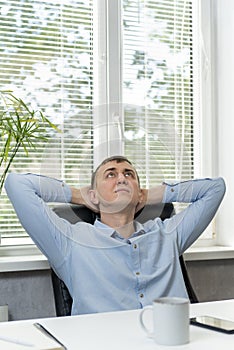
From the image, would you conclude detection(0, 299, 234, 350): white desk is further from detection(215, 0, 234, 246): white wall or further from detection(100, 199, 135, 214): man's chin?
detection(215, 0, 234, 246): white wall

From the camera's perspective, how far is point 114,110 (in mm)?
1921

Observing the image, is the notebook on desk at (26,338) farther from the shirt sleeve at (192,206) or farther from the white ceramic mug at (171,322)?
the shirt sleeve at (192,206)

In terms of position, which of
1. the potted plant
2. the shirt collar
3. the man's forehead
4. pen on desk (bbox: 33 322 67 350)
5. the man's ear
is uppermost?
the potted plant

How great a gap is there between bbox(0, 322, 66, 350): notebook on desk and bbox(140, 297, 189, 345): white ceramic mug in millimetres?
197

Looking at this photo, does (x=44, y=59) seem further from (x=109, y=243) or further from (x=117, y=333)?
(x=117, y=333)

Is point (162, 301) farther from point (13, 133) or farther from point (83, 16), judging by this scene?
point (83, 16)

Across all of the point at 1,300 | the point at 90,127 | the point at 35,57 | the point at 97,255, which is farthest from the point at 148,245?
the point at 35,57

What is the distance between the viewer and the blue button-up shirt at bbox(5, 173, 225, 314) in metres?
2.00

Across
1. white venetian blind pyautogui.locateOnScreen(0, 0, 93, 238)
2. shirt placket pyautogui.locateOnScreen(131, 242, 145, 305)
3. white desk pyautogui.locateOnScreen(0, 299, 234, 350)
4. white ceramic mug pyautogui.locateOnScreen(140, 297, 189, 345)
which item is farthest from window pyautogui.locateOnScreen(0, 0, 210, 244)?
white ceramic mug pyautogui.locateOnScreen(140, 297, 189, 345)

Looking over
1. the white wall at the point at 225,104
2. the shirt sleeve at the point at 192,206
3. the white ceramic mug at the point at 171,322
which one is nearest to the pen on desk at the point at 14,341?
the white ceramic mug at the point at 171,322

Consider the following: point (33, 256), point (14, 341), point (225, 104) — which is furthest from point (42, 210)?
point (225, 104)

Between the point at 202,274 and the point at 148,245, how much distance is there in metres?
0.73

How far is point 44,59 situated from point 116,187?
0.89 m

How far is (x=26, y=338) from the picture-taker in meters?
1.27
